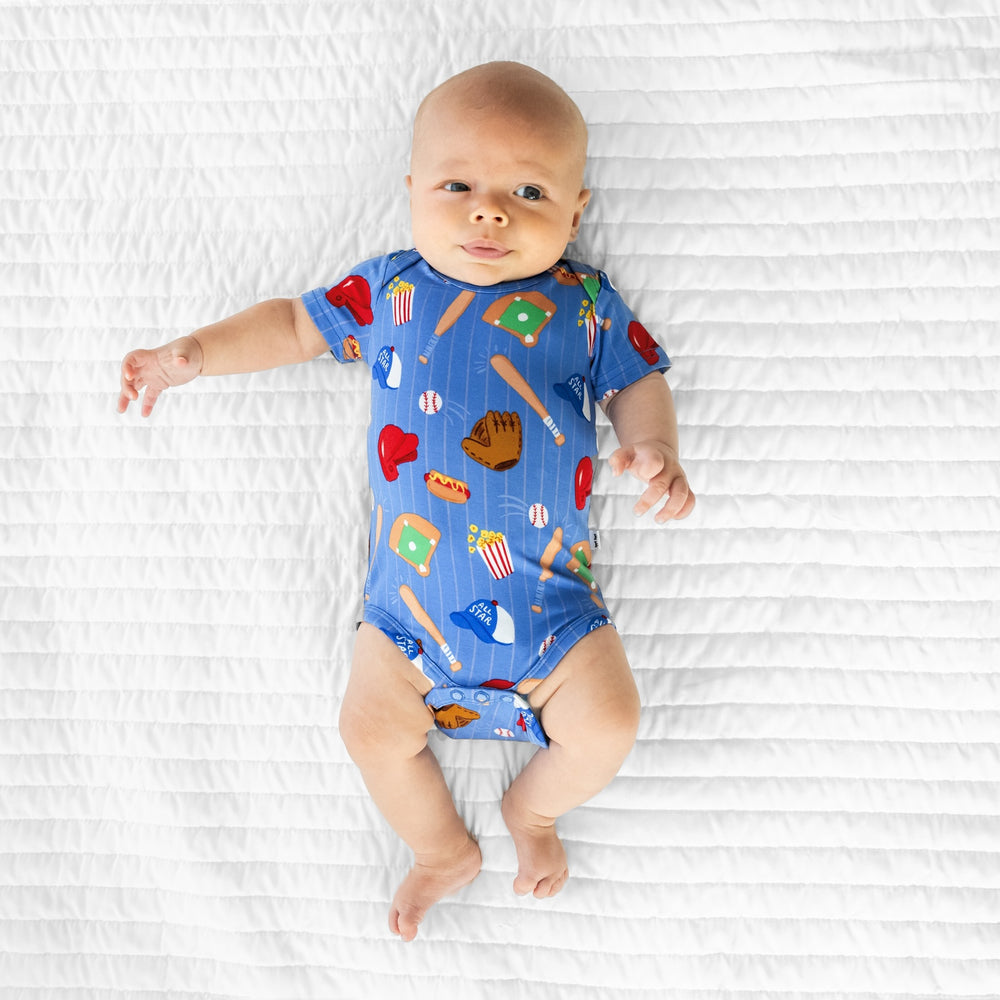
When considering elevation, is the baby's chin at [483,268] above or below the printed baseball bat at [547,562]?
above

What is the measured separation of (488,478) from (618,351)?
0.22m

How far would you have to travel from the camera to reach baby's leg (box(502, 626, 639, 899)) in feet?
3.12

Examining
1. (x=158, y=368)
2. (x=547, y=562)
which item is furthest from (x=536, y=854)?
(x=158, y=368)

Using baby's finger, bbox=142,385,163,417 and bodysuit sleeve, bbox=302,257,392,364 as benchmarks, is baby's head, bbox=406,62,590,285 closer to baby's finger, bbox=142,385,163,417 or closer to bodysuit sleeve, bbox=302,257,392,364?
bodysuit sleeve, bbox=302,257,392,364

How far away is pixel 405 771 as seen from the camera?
0.99 meters

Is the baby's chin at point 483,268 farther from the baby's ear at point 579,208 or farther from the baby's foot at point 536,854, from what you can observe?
the baby's foot at point 536,854

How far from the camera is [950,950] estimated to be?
40.7 inches

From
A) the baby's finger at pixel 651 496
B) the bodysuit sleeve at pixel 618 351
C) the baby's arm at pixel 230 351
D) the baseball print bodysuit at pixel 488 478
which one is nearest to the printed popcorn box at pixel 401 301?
the baseball print bodysuit at pixel 488 478

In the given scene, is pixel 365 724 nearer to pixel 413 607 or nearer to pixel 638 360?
pixel 413 607

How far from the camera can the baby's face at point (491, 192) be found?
0.93 m

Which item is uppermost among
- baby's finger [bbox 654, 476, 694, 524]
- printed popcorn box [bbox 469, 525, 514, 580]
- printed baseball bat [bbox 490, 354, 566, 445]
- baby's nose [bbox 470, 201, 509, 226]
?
baby's nose [bbox 470, 201, 509, 226]

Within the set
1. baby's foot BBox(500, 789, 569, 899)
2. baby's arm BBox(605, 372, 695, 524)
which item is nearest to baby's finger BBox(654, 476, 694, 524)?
baby's arm BBox(605, 372, 695, 524)

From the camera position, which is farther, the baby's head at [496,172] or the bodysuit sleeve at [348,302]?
the bodysuit sleeve at [348,302]

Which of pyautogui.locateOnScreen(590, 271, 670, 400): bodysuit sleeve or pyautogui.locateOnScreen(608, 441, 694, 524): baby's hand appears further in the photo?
pyautogui.locateOnScreen(590, 271, 670, 400): bodysuit sleeve
